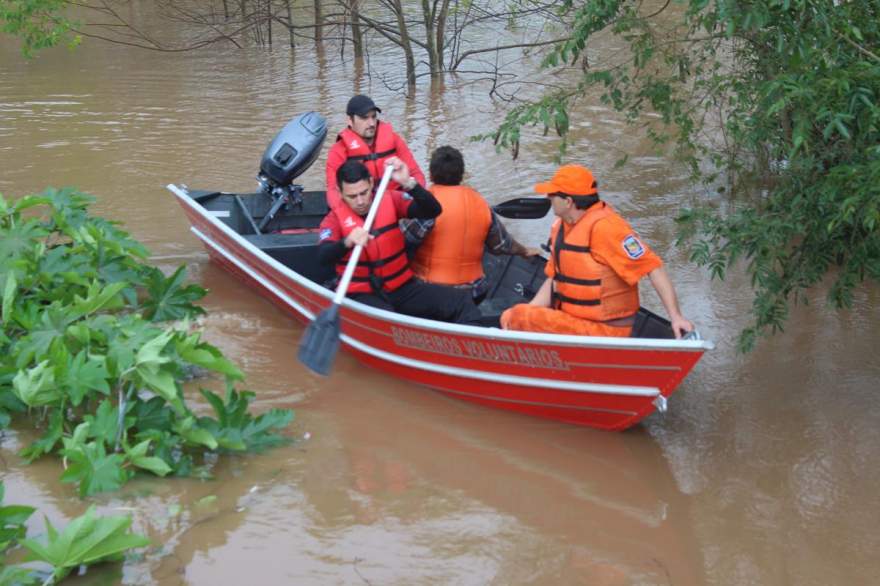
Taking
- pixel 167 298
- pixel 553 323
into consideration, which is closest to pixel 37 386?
pixel 167 298

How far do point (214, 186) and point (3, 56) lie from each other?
7.08 meters

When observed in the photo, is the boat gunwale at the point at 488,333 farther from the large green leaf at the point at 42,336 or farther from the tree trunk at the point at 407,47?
the tree trunk at the point at 407,47

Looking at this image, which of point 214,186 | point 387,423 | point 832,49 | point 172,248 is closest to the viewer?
point 832,49

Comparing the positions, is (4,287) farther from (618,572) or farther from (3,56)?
(3,56)

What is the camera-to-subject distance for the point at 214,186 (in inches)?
372

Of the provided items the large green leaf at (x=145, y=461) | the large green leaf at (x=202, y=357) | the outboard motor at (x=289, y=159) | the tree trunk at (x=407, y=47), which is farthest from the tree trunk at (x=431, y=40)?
the large green leaf at (x=145, y=461)

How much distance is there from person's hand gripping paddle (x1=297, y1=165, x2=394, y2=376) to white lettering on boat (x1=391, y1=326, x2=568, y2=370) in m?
0.35

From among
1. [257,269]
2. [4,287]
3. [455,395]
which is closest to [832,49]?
[455,395]

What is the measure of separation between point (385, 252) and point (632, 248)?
1441 mm

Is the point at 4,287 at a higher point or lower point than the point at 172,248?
higher

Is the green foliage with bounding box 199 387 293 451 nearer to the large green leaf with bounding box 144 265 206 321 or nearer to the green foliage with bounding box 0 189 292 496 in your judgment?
the green foliage with bounding box 0 189 292 496

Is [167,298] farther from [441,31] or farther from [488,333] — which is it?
[441,31]

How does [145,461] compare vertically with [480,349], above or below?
below

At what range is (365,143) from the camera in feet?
21.0
